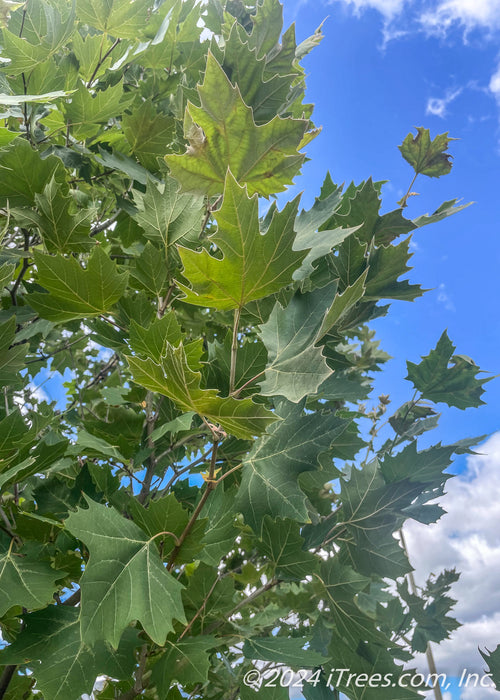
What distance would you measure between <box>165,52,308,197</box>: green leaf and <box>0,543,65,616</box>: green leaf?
931 millimetres

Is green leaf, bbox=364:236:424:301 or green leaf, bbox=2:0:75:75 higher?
green leaf, bbox=2:0:75:75

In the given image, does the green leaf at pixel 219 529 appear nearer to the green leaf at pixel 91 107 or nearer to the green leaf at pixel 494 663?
the green leaf at pixel 494 663

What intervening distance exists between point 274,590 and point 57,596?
911 millimetres

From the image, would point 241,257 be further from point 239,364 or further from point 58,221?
point 58,221

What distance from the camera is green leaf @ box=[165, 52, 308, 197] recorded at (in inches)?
39.1

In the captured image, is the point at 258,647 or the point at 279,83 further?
the point at 279,83

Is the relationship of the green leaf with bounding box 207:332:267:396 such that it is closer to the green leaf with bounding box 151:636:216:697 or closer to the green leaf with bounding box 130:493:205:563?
the green leaf with bounding box 130:493:205:563

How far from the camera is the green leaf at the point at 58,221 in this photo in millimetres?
1426

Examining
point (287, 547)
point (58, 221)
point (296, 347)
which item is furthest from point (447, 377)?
point (58, 221)

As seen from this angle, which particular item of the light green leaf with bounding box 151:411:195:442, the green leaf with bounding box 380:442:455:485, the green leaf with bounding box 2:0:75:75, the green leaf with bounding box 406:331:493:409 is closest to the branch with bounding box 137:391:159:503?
the light green leaf with bounding box 151:411:195:442

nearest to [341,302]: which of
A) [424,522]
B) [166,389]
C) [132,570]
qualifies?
[166,389]

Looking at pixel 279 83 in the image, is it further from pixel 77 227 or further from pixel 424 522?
pixel 424 522

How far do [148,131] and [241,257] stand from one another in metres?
1.18

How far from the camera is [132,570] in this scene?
100 centimetres
